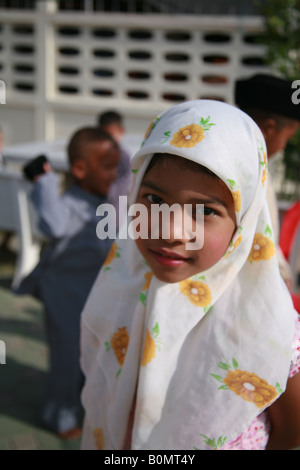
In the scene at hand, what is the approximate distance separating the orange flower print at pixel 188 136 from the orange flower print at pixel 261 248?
10.3 inches

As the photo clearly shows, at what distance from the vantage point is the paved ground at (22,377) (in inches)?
87.3

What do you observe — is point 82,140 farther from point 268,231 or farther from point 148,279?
point 268,231

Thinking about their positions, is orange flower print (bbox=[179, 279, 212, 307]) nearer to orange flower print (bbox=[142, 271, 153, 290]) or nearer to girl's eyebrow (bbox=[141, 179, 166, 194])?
orange flower print (bbox=[142, 271, 153, 290])

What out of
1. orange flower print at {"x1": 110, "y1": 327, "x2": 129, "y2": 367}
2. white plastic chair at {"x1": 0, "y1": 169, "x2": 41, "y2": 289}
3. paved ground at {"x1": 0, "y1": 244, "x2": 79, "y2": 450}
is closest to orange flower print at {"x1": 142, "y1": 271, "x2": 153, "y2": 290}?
orange flower print at {"x1": 110, "y1": 327, "x2": 129, "y2": 367}

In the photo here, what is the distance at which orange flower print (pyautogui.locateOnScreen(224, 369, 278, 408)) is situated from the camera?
1015 mm

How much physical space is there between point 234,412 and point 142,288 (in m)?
0.36

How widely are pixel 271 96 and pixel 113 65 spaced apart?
4943 millimetres

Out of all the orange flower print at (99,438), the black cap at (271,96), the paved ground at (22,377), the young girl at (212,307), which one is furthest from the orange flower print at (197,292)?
the paved ground at (22,377)

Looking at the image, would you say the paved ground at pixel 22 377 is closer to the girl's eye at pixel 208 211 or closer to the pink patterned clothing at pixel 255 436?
the pink patterned clothing at pixel 255 436

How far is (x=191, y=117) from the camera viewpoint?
40.7 inches

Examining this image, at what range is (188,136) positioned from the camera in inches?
39.4

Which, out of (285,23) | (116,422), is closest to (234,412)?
(116,422)

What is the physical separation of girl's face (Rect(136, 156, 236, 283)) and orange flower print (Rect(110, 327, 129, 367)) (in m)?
0.23

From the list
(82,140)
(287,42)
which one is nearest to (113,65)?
(287,42)
